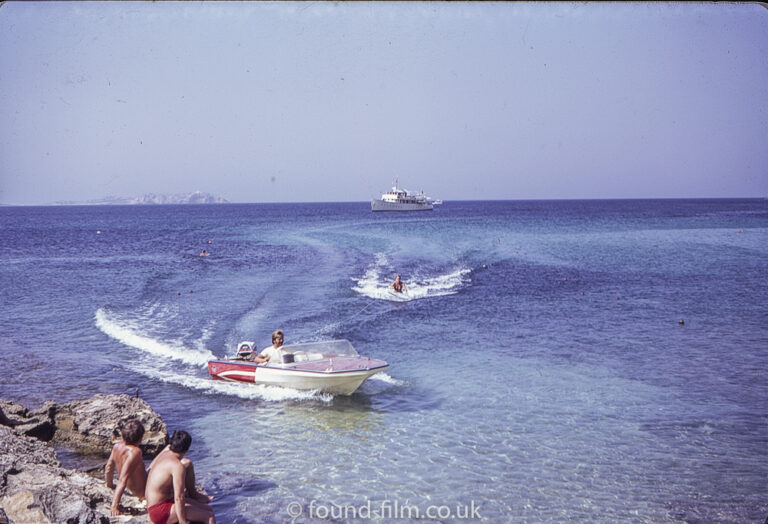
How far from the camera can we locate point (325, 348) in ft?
47.5

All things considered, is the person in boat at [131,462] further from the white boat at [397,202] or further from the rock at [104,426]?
the white boat at [397,202]

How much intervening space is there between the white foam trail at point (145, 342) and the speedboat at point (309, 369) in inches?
90.1

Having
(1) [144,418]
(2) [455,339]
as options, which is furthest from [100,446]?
(2) [455,339]

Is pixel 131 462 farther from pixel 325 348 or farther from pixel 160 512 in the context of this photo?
pixel 325 348

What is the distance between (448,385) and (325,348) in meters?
3.13

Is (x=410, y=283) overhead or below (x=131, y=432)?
below

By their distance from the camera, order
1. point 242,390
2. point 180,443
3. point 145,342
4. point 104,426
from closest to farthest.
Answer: point 180,443, point 104,426, point 242,390, point 145,342

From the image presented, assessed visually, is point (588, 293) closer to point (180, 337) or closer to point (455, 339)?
point (455, 339)

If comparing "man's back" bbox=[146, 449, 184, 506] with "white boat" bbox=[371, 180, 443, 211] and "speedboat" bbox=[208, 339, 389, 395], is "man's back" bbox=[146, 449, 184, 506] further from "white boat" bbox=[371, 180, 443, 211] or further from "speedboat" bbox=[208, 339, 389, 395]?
"white boat" bbox=[371, 180, 443, 211]

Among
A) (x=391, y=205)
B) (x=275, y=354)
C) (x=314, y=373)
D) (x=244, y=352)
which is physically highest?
(x=391, y=205)

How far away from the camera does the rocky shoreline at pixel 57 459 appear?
6.36 m

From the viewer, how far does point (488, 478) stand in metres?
9.55

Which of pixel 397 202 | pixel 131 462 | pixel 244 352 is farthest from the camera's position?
pixel 397 202

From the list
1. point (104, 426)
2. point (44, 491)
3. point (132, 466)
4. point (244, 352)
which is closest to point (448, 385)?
point (244, 352)
